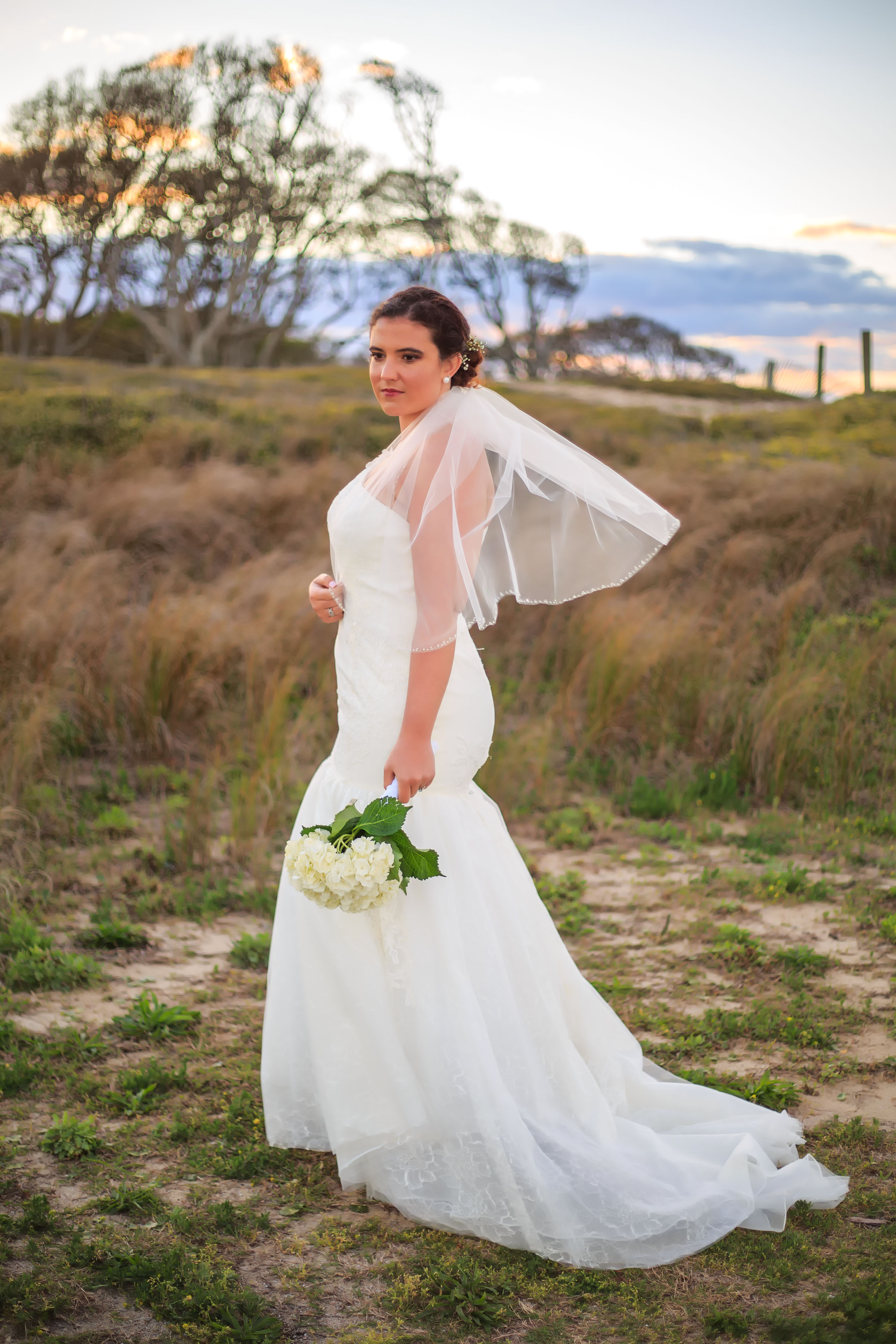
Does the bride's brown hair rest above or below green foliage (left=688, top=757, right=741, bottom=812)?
above

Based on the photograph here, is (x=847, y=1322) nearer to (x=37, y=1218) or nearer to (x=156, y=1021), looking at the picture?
(x=37, y=1218)

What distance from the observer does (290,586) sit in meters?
7.79

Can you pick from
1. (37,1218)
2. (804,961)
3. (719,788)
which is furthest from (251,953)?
(719,788)

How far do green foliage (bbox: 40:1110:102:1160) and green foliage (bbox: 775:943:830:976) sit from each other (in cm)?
278

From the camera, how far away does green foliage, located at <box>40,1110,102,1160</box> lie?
3029mm

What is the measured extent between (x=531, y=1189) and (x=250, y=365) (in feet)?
125

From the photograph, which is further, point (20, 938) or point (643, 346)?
point (643, 346)

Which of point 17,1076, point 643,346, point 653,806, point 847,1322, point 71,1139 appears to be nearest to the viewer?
point 847,1322

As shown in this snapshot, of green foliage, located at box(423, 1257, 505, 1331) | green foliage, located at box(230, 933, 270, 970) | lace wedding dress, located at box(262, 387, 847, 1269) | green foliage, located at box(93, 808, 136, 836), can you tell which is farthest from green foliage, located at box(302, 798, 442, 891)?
green foliage, located at box(93, 808, 136, 836)

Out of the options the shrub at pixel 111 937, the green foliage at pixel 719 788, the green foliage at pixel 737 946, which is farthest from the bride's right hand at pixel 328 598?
the green foliage at pixel 719 788

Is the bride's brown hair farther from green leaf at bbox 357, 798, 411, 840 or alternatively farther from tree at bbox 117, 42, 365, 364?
tree at bbox 117, 42, 365, 364

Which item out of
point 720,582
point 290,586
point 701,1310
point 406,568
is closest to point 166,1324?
point 701,1310

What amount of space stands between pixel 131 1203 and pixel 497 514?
214cm

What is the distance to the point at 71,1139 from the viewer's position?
3.07 meters
